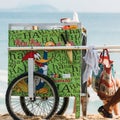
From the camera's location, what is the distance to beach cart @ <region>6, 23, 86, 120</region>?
6.22 metres

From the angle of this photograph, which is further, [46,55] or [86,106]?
[86,106]

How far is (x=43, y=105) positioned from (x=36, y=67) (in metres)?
0.52

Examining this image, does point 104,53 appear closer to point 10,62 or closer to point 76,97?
point 76,97

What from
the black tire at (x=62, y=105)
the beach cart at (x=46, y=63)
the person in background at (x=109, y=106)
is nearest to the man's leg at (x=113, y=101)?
the person in background at (x=109, y=106)

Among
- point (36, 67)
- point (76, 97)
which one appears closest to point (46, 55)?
point (36, 67)

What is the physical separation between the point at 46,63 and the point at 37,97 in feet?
1.65

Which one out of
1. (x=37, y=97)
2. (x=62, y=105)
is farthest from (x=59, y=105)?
(x=37, y=97)

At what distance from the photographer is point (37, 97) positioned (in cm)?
643

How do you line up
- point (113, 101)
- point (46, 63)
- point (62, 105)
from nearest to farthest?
point (46, 63)
point (113, 101)
point (62, 105)

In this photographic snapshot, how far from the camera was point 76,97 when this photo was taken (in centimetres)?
632

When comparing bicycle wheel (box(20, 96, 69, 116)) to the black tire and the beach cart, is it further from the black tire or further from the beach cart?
the beach cart

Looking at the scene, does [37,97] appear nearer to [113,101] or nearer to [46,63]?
[46,63]

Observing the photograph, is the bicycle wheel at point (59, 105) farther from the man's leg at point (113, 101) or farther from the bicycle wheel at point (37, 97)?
the man's leg at point (113, 101)

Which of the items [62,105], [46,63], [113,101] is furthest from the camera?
[62,105]
